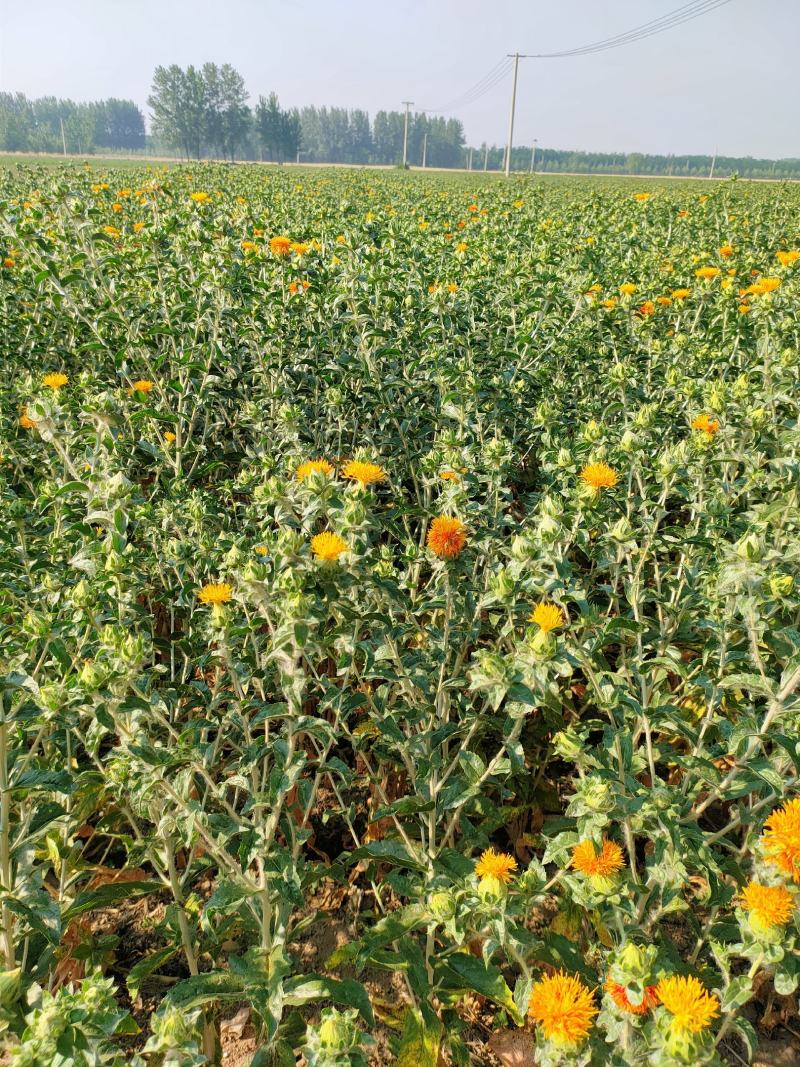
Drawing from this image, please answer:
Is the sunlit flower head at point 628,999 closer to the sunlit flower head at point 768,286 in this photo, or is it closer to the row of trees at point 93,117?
the sunlit flower head at point 768,286

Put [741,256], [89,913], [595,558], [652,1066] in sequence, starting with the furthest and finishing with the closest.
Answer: [741,256], [595,558], [89,913], [652,1066]

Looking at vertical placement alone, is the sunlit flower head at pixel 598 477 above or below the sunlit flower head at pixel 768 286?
below

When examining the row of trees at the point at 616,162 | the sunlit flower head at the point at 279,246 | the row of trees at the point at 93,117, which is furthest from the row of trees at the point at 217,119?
the sunlit flower head at the point at 279,246

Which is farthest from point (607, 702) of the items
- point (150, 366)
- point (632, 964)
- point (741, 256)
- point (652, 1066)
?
point (741, 256)

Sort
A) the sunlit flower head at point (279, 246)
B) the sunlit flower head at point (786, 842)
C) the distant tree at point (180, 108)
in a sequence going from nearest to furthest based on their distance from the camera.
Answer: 1. the sunlit flower head at point (786, 842)
2. the sunlit flower head at point (279, 246)
3. the distant tree at point (180, 108)

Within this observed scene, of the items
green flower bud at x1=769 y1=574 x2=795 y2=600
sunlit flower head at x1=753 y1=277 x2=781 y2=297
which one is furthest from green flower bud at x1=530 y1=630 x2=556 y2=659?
sunlit flower head at x1=753 y1=277 x2=781 y2=297

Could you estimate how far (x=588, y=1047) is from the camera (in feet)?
4.66

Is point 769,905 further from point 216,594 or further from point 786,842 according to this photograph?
point 216,594

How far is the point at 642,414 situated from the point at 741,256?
18.6 ft

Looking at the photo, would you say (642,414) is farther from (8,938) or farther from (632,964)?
(8,938)

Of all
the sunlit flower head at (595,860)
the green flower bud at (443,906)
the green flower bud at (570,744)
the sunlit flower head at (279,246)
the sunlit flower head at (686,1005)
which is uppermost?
the sunlit flower head at (279,246)

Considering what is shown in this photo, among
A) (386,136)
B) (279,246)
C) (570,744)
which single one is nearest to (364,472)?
(570,744)

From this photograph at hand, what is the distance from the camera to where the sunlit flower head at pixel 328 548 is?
1964 millimetres

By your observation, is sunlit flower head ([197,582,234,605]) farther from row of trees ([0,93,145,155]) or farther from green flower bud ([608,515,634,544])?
row of trees ([0,93,145,155])
